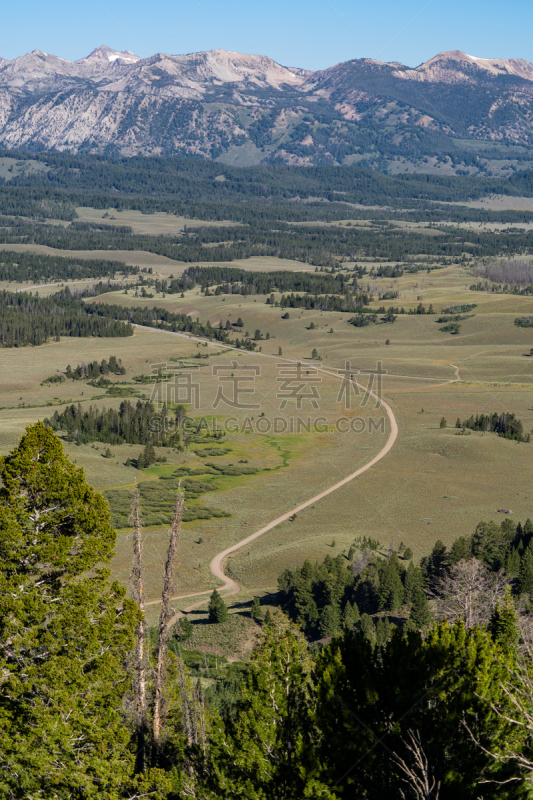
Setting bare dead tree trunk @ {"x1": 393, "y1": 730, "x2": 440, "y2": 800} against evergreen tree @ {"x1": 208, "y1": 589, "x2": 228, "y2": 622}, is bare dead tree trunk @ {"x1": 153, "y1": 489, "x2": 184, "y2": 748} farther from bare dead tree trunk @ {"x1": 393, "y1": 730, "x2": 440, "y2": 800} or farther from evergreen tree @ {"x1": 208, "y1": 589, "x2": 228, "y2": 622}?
evergreen tree @ {"x1": 208, "y1": 589, "x2": 228, "y2": 622}

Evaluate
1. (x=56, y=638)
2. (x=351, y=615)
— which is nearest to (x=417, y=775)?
(x=56, y=638)

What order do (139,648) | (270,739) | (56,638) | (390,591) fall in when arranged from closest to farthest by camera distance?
(56,638) < (270,739) < (139,648) < (390,591)

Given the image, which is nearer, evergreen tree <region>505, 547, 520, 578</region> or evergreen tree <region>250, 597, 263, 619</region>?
evergreen tree <region>250, 597, 263, 619</region>

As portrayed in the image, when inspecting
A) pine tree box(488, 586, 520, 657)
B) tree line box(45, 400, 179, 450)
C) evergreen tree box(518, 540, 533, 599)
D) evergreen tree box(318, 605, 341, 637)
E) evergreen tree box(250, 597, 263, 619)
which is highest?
pine tree box(488, 586, 520, 657)

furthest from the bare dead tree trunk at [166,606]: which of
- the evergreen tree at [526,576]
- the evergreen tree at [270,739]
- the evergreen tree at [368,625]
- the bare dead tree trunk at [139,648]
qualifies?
the evergreen tree at [526,576]

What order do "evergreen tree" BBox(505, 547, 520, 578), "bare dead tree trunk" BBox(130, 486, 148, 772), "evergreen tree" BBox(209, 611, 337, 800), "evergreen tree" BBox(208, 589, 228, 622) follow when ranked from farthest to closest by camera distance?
"evergreen tree" BBox(505, 547, 520, 578) < "evergreen tree" BBox(208, 589, 228, 622) < "bare dead tree trunk" BBox(130, 486, 148, 772) < "evergreen tree" BBox(209, 611, 337, 800)

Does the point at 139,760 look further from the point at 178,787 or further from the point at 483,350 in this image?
the point at 483,350

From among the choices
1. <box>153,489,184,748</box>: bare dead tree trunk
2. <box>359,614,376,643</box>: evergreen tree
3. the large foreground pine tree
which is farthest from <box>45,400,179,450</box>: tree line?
the large foreground pine tree

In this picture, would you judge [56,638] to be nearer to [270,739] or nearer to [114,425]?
[270,739]
